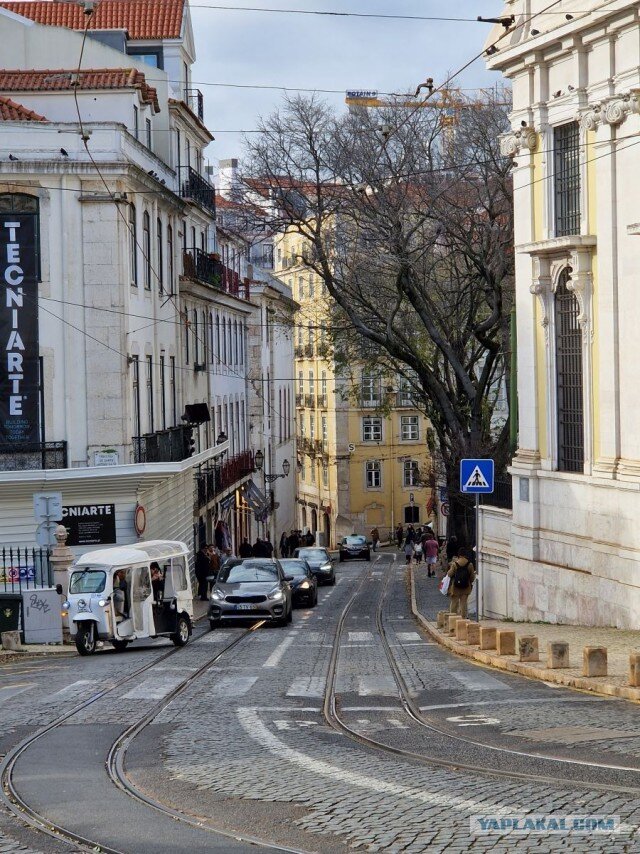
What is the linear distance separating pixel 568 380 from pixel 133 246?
45.3ft

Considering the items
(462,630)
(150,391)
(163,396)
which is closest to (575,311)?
(462,630)

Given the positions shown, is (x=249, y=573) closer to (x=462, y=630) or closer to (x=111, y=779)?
(x=462, y=630)

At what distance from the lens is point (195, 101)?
47.5 m

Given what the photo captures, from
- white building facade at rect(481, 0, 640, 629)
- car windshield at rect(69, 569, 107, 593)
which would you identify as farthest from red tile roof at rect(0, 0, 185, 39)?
car windshield at rect(69, 569, 107, 593)

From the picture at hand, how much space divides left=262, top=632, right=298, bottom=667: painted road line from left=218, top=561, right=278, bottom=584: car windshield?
2.55 metres

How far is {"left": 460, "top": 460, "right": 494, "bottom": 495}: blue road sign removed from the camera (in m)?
24.0

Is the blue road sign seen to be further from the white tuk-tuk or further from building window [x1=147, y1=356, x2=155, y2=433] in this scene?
building window [x1=147, y1=356, x2=155, y2=433]

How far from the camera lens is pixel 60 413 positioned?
32594 millimetres

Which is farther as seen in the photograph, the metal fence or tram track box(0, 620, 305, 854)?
the metal fence

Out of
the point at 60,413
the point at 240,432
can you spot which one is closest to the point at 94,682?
the point at 60,413

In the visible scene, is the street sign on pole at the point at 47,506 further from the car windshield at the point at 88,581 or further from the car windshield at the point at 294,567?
the car windshield at the point at 294,567

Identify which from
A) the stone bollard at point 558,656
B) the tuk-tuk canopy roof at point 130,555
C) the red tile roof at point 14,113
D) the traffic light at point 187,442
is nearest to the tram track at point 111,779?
the stone bollard at point 558,656

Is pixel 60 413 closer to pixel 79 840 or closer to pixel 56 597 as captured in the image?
pixel 56 597

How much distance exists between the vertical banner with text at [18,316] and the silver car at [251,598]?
638 centimetres
